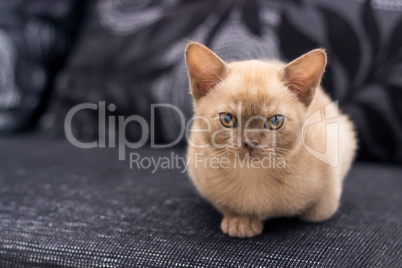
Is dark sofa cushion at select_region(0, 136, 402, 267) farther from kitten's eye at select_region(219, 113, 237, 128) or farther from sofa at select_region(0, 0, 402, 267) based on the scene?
kitten's eye at select_region(219, 113, 237, 128)

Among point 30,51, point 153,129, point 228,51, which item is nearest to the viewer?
point 228,51

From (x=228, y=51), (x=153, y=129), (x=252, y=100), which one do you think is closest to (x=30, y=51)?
(x=153, y=129)

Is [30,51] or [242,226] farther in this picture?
[30,51]

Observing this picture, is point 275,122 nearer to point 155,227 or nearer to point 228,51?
point 155,227

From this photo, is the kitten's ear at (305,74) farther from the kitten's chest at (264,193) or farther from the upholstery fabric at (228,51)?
the upholstery fabric at (228,51)

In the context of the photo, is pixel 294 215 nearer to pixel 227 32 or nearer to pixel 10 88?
pixel 227 32

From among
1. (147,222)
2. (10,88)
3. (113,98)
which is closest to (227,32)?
(113,98)
